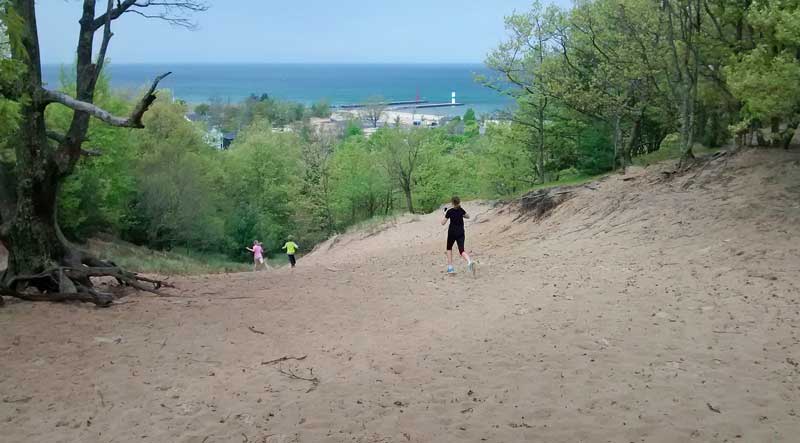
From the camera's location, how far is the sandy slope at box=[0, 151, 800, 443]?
7.02 m

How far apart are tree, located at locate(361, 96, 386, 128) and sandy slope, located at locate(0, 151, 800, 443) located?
11222 cm

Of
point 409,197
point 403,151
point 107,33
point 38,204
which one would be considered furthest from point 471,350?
point 403,151

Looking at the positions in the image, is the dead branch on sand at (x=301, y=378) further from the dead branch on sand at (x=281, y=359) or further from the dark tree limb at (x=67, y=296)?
the dark tree limb at (x=67, y=296)

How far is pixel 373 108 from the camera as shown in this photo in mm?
133750

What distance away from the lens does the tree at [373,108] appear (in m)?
128

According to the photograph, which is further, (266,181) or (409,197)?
(266,181)

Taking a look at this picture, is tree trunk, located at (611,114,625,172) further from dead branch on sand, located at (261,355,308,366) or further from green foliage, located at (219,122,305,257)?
green foliage, located at (219,122,305,257)

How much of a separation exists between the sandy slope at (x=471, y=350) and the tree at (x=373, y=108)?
368 feet

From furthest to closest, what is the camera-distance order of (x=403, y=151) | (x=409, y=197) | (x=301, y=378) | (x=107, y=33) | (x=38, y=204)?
(x=403, y=151), (x=409, y=197), (x=107, y=33), (x=38, y=204), (x=301, y=378)

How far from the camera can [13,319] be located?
10.6m

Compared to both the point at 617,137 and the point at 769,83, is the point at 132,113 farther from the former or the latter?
the point at 617,137

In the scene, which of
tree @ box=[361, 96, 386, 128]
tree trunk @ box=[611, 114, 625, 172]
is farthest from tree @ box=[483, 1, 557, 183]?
tree @ box=[361, 96, 386, 128]

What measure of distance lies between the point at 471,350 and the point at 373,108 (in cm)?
12733

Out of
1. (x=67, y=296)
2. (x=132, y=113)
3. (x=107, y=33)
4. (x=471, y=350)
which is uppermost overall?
(x=107, y=33)
